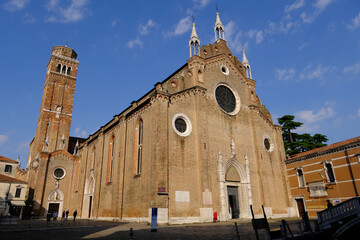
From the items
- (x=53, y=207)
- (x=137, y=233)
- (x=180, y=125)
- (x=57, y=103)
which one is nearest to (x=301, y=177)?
(x=180, y=125)

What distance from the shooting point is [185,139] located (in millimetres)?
21078

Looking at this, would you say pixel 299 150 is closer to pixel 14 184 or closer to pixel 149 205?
pixel 149 205

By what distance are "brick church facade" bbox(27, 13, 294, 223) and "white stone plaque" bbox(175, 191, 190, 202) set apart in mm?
75

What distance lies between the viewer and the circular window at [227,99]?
25.6 m

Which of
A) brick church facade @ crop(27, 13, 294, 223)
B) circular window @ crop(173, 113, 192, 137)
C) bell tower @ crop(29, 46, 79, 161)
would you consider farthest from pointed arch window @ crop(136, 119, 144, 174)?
bell tower @ crop(29, 46, 79, 161)

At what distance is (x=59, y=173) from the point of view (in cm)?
3681

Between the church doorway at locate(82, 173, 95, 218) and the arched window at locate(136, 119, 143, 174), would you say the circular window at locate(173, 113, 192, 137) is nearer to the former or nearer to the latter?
the arched window at locate(136, 119, 143, 174)

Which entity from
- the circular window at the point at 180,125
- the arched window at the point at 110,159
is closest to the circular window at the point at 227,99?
the circular window at the point at 180,125

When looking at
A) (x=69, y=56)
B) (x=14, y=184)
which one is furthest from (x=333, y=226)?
(x=69, y=56)

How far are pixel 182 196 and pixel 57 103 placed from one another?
33.9 m

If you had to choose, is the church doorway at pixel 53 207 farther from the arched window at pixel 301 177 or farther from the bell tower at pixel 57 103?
the arched window at pixel 301 177

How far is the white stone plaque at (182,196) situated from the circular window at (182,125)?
15.7 feet

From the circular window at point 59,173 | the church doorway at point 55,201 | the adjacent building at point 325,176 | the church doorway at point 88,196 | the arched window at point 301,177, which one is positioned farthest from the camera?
the circular window at point 59,173

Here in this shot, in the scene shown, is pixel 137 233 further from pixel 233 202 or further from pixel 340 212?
pixel 233 202
